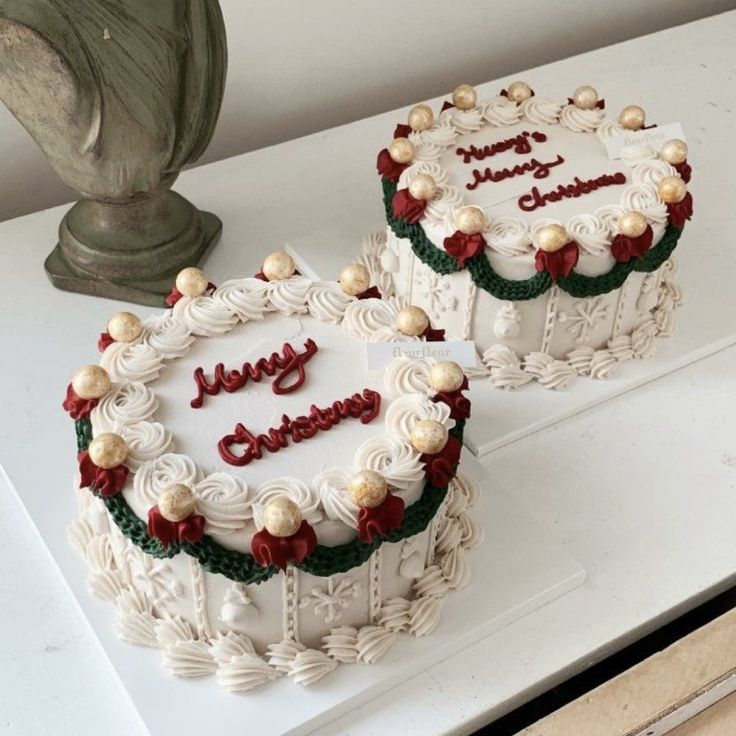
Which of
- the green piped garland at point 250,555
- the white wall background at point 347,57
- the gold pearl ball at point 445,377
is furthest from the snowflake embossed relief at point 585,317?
the white wall background at point 347,57

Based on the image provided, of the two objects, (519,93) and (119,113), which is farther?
(519,93)

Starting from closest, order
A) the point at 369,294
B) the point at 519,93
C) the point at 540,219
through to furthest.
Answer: the point at 369,294 → the point at 540,219 → the point at 519,93

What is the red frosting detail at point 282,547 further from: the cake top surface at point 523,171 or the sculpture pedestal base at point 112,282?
the sculpture pedestal base at point 112,282

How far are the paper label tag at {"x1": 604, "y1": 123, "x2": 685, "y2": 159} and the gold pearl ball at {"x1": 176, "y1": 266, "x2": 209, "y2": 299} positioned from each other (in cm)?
64

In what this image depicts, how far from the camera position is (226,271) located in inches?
68.6

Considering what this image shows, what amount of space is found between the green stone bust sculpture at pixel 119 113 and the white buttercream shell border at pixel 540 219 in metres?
0.33

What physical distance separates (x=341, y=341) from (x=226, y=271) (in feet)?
1.56

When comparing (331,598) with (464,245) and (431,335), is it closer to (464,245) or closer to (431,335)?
(431,335)

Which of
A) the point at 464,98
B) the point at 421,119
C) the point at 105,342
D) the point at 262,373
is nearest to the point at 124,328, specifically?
the point at 105,342

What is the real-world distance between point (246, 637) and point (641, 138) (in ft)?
3.05

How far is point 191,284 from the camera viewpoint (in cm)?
137

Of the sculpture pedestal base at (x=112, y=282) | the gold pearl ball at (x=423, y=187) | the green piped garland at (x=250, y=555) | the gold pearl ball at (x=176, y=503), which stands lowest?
the sculpture pedestal base at (x=112, y=282)

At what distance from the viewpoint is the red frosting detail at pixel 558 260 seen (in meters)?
1.44

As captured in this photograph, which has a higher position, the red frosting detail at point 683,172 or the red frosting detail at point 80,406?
the red frosting detail at point 683,172
